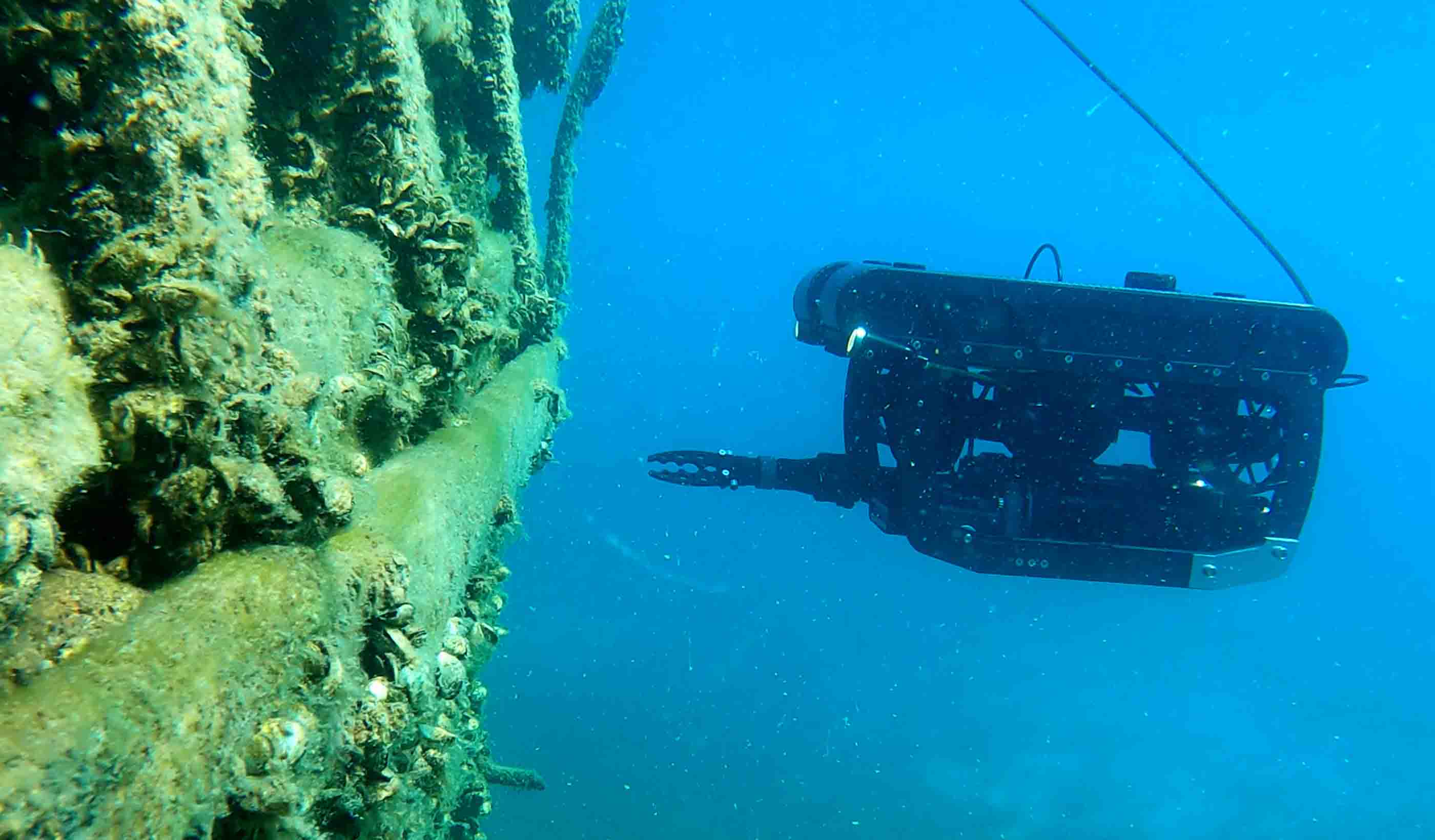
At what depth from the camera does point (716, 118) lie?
64562 millimetres

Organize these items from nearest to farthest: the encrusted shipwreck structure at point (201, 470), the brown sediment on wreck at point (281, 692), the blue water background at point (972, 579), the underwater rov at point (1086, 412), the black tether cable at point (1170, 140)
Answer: the brown sediment on wreck at point (281, 692) < the encrusted shipwreck structure at point (201, 470) < the underwater rov at point (1086, 412) < the black tether cable at point (1170, 140) < the blue water background at point (972, 579)

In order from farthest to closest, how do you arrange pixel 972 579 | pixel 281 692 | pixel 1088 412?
pixel 972 579
pixel 1088 412
pixel 281 692

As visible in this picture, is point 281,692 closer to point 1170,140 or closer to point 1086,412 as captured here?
point 1086,412

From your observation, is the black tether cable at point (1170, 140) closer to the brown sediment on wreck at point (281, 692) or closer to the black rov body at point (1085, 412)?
the black rov body at point (1085, 412)

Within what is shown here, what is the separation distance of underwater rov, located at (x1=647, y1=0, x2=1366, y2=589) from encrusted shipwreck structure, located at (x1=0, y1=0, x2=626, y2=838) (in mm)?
3043

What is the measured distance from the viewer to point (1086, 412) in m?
4.67

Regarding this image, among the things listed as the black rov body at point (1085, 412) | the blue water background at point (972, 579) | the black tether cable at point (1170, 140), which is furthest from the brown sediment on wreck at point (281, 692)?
the blue water background at point (972, 579)

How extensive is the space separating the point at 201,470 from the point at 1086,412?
4.67 metres

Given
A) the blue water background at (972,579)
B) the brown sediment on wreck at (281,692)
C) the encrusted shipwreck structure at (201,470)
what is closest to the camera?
the brown sediment on wreck at (281,692)

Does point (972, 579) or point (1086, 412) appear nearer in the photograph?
point (1086, 412)

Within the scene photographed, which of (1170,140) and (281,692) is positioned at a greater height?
(1170,140)

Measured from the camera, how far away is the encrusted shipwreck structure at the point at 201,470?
3.06 feet

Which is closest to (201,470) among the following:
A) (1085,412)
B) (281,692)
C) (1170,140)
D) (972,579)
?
(281,692)

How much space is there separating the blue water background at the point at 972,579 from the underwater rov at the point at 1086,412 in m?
16.0
